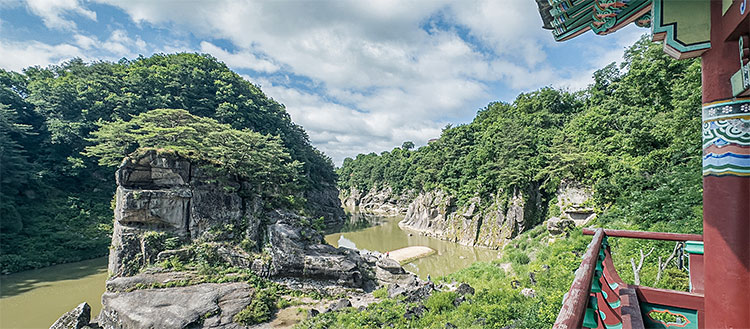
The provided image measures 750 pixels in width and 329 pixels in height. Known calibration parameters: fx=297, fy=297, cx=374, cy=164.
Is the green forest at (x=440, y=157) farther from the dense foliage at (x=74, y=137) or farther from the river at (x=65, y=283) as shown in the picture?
the river at (x=65, y=283)

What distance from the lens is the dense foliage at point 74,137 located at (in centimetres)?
1658

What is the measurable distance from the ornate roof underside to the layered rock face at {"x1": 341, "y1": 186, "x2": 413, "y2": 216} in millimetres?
35468

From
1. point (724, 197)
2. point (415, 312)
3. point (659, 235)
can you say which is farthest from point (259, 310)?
point (724, 197)

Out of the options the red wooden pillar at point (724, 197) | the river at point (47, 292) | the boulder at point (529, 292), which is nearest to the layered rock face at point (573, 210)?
the boulder at point (529, 292)

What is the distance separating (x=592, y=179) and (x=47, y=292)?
2615 cm

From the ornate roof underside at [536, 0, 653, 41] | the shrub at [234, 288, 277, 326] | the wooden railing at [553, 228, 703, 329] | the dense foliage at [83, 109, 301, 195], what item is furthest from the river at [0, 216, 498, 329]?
the ornate roof underside at [536, 0, 653, 41]

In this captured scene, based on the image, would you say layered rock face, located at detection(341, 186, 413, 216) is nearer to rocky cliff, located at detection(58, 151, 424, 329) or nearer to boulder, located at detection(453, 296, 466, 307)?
rocky cliff, located at detection(58, 151, 424, 329)

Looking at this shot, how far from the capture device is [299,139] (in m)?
34.0

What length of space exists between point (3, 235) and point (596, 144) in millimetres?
31686

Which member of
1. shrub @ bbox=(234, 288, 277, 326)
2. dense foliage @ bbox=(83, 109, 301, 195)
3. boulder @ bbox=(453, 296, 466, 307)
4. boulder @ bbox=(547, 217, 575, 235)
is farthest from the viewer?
dense foliage @ bbox=(83, 109, 301, 195)

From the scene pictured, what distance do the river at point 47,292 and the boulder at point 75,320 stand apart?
2.86m

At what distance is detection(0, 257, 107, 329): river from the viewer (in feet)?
38.4

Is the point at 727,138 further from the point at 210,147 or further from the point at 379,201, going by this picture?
the point at 379,201

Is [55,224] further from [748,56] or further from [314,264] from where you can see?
[748,56]
